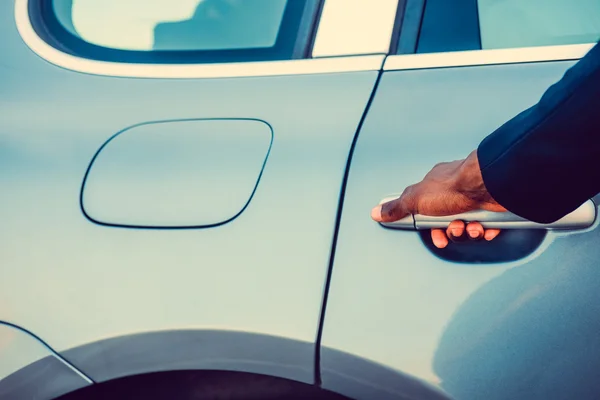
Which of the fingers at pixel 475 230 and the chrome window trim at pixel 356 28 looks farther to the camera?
the chrome window trim at pixel 356 28

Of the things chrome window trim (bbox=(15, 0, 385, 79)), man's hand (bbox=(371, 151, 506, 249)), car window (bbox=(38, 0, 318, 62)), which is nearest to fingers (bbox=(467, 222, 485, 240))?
man's hand (bbox=(371, 151, 506, 249))

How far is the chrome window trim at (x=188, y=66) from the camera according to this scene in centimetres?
108

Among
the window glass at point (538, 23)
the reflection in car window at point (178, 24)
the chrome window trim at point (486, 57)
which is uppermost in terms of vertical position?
the reflection in car window at point (178, 24)

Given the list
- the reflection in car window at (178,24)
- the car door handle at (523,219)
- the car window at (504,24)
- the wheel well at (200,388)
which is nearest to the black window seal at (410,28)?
the car window at (504,24)

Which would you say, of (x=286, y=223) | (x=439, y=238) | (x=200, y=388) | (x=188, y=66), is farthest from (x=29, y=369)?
(x=439, y=238)

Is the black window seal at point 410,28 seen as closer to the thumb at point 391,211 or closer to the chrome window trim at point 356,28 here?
the chrome window trim at point 356,28

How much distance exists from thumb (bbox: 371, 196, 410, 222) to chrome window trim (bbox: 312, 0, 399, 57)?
1.06ft

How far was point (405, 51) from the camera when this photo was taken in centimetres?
108

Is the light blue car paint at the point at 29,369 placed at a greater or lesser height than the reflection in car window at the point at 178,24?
lesser

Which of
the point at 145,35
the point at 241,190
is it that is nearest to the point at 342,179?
the point at 241,190

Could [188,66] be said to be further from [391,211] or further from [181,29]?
[391,211]

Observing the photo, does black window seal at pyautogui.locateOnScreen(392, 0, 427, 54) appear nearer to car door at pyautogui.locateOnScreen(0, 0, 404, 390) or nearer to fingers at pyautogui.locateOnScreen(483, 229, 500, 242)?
car door at pyautogui.locateOnScreen(0, 0, 404, 390)

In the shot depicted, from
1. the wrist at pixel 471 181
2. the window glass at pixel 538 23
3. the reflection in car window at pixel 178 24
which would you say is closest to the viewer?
the wrist at pixel 471 181

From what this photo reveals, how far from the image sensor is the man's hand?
84cm
